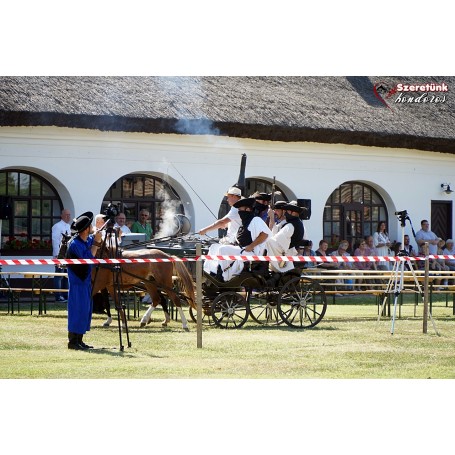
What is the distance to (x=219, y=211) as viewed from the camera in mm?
23703

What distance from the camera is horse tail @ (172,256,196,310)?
1426 cm

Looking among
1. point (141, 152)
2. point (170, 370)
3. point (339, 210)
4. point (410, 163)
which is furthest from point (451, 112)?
point (170, 370)

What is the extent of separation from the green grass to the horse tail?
46 centimetres

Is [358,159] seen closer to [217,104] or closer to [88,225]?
[217,104]

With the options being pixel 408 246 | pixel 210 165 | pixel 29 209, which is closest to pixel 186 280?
pixel 29 209

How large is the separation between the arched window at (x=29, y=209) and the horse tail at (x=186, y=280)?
723cm

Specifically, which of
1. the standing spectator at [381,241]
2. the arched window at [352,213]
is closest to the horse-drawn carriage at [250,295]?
the standing spectator at [381,241]

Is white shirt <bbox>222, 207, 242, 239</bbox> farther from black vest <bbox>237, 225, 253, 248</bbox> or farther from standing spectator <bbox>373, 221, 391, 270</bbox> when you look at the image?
standing spectator <bbox>373, 221, 391, 270</bbox>

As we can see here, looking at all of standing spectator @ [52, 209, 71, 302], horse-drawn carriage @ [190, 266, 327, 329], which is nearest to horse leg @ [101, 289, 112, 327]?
horse-drawn carriage @ [190, 266, 327, 329]

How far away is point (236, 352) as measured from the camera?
438 inches

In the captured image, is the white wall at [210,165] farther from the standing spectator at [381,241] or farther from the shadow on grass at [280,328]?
the shadow on grass at [280,328]

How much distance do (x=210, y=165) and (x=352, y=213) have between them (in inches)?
184

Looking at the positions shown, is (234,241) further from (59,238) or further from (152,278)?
(59,238)

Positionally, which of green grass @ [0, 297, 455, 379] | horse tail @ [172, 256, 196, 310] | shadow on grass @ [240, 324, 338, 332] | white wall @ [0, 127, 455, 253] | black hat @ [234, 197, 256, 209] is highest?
white wall @ [0, 127, 455, 253]
